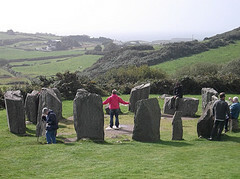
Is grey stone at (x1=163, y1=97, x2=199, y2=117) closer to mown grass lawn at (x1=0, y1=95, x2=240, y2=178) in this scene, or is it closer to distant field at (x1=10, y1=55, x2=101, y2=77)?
mown grass lawn at (x1=0, y1=95, x2=240, y2=178)

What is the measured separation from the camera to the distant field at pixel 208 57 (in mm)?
69750

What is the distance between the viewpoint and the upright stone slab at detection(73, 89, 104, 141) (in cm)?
1602

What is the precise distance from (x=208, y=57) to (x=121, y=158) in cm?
6477

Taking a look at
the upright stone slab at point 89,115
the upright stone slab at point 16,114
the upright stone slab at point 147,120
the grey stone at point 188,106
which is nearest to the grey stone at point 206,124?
the upright stone slab at point 147,120

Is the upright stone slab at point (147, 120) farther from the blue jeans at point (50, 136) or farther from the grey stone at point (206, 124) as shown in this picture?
the blue jeans at point (50, 136)

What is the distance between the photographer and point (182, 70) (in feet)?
177

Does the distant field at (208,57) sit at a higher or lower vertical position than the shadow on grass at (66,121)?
higher

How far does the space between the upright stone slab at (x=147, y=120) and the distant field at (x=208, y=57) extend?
52247 mm

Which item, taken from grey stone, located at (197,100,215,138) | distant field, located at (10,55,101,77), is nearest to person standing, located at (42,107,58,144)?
grey stone, located at (197,100,215,138)

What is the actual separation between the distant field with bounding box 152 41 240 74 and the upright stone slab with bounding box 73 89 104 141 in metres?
53.0

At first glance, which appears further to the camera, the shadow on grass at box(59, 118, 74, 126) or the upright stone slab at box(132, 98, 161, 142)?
the shadow on grass at box(59, 118, 74, 126)

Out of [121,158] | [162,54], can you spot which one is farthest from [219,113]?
[162,54]

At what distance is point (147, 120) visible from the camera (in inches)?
637

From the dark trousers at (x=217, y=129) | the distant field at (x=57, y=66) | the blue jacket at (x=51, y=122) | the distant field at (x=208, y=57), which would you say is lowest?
the distant field at (x=57, y=66)
